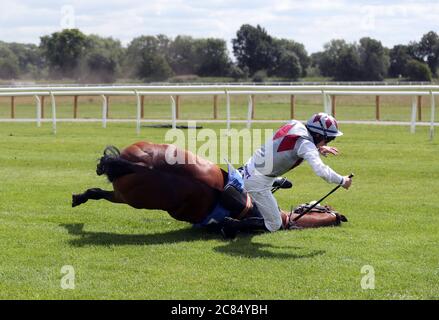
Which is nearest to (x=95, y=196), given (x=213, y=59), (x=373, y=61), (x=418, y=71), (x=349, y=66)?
(x=418, y=71)

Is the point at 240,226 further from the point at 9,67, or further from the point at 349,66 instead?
the point at 9,67

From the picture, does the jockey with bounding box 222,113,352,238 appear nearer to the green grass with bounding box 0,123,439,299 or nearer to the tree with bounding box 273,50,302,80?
the green grass with bounding box 0,123,439,299

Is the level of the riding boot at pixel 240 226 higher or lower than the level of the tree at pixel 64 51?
lower

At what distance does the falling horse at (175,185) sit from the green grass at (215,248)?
29 cm

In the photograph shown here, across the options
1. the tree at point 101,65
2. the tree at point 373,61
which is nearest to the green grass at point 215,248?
the tree at point 373,61

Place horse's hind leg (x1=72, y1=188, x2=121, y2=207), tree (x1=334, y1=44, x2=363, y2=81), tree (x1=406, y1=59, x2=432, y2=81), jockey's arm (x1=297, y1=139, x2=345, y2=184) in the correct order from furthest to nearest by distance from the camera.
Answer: tree (x1=334, y1=44, x2=363, y2=81), tree (x1=406, y1=59, x2=432, y2=81), horse's hind leg (x1=72, y1=188, x2=121, y2=207), jockey's arm (x1=297, y1=139, x2=345, y2=184)

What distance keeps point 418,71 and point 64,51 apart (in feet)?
136

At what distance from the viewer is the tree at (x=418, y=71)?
50625 mm

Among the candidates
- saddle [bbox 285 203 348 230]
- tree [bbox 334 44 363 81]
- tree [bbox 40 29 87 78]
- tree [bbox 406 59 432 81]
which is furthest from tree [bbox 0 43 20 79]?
saddle [bbox 285 203 348 230]

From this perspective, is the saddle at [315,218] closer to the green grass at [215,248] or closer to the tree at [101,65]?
the green grass at [215,248]

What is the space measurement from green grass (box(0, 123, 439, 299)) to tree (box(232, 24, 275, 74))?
69585 millimetres

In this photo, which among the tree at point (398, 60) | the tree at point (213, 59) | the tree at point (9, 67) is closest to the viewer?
the tree at point (398, 60)

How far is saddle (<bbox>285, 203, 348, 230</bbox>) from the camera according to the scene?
317 inches
